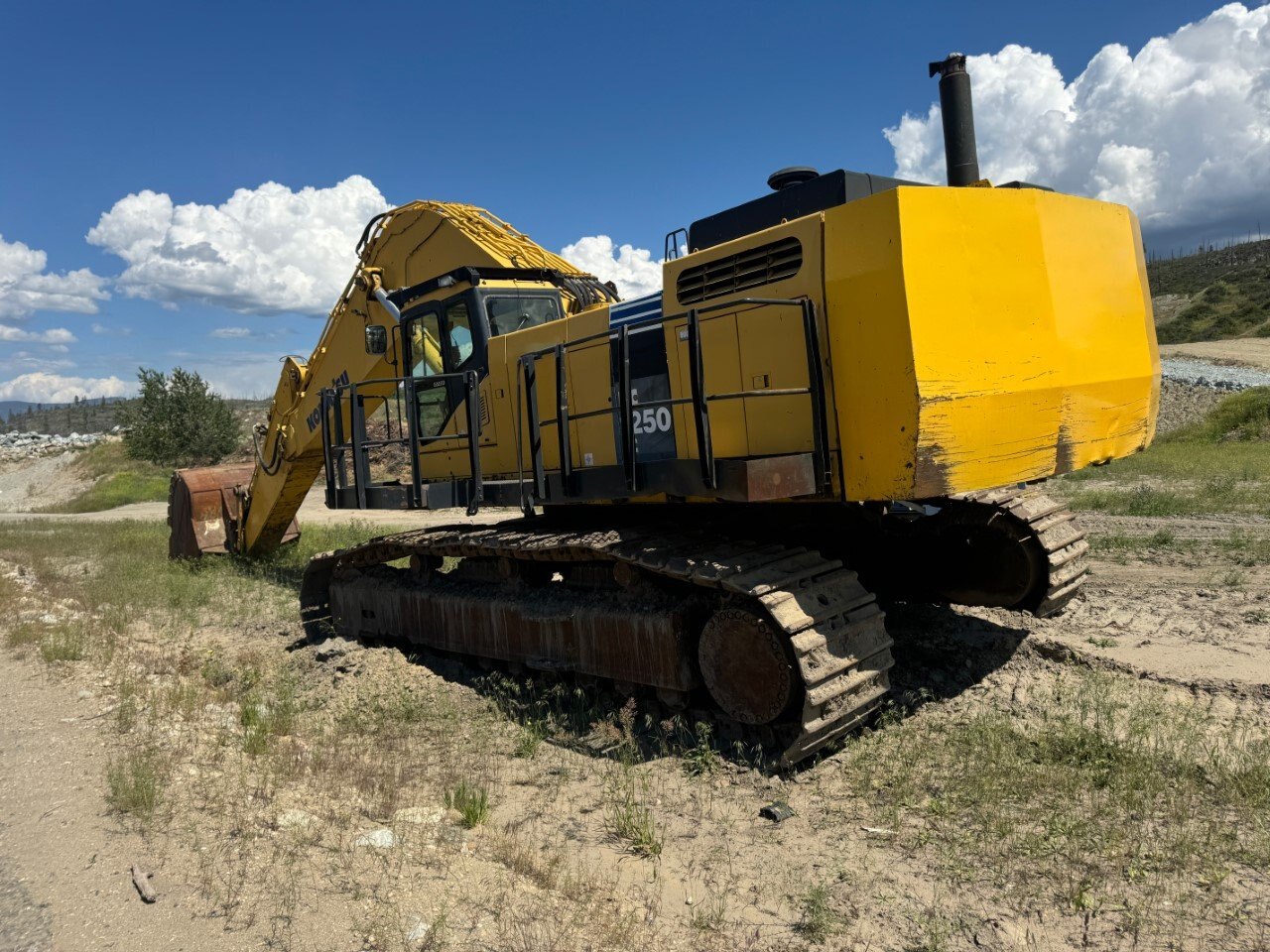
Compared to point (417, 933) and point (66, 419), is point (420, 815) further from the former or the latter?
point (66, 419)

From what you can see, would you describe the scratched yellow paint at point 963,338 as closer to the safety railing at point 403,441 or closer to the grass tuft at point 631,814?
the grass tuft at point 631,814

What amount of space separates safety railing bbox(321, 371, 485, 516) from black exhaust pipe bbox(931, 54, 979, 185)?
→ 385cm

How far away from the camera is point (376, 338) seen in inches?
340

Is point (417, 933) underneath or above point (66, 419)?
underneath

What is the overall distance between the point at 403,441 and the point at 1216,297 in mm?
66356

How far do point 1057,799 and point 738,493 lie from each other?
2242 millimetres

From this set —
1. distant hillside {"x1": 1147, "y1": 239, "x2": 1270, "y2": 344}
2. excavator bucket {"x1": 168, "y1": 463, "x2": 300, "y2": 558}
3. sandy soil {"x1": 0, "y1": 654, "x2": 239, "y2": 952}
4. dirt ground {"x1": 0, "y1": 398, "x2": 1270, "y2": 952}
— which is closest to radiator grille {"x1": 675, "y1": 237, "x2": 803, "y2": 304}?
dirt ground {"x1": 0, "y1": 398, "x2": 1270, "y2": 952}

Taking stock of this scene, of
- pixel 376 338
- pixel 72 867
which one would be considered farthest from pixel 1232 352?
pixel 72 867

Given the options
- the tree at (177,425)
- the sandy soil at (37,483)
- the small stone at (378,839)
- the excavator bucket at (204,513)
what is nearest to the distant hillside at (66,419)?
the sandy soil at (37,483)

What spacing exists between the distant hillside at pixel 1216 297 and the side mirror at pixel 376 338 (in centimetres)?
5401

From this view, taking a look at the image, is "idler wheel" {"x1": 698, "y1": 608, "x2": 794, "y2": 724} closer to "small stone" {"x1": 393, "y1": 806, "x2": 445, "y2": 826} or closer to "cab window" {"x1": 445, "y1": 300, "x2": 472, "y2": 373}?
A: "small stone" {"x1": 393, "y1": 806, "x2": 445, "y2": 826}

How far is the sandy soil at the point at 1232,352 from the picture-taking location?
112ft

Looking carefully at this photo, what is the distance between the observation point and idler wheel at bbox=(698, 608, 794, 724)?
201 inches

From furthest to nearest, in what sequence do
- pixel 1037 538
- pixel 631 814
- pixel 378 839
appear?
pixel 1037 538
pixel 631 814
pixel 378 839
